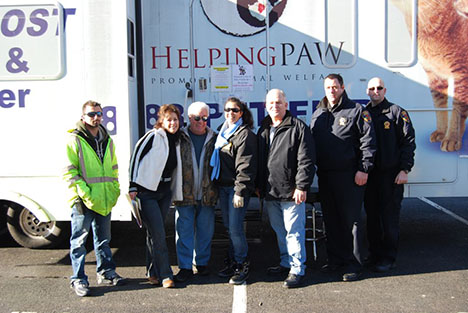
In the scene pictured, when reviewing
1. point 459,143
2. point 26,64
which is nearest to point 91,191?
→ point 26,64

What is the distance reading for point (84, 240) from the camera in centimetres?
421

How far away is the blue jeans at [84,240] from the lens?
13.7ft

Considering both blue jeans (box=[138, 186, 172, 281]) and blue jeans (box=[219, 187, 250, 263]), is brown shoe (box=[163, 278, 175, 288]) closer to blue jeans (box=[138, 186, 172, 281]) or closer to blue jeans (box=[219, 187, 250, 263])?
blue jeans (box=[138, 186, 172, 281])

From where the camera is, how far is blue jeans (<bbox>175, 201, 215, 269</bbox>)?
450 centimetres

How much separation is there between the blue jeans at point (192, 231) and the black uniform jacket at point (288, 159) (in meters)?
0.63

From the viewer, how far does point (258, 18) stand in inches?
198

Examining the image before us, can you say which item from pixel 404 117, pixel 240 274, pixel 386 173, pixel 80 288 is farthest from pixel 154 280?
pixel 404 117

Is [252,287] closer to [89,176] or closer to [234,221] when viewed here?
[234,221]

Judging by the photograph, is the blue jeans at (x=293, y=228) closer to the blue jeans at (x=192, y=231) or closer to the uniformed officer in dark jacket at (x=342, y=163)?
the uniformed officer in dark jacket at (x=342, y=163)

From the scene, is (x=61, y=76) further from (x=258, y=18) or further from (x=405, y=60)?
(x=405, y=60)

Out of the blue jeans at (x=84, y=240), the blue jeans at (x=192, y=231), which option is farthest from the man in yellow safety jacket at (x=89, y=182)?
the blue jeans at (x=192, y=231)

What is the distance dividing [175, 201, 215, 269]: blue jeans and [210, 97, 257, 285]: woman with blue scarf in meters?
0.18

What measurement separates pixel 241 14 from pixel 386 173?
2160 mm

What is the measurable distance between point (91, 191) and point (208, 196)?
1017 mm
